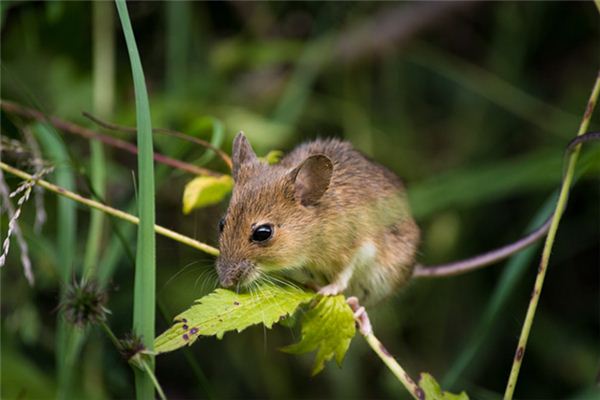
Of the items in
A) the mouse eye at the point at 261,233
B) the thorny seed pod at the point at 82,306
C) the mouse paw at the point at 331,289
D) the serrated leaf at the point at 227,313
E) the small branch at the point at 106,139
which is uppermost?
the small branch at the point at 106,139

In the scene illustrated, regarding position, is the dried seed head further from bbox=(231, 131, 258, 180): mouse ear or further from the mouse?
bbox=(231, 131, 258, 180): mouse ear

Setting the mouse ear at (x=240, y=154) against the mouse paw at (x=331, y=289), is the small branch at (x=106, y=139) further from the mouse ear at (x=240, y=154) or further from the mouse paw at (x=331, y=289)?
the mouse paw at (x=331, y=289)

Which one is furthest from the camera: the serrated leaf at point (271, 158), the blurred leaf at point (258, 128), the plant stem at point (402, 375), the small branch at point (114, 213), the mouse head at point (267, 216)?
the blurred leaf at point (258, 128)

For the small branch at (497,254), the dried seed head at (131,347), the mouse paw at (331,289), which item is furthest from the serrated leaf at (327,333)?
the small branch at (497,254)

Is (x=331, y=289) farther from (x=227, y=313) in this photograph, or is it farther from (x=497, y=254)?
(x=497, y=254)

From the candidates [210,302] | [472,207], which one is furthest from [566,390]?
[210,302]

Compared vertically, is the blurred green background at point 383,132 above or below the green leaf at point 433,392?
above

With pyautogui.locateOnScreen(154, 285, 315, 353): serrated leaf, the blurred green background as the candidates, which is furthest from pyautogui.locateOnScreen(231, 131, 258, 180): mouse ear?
the blurred green background

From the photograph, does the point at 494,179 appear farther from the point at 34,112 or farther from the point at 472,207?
the point at 34,112

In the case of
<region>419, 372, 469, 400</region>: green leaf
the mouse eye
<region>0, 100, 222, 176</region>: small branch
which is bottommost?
<region>419, 372, 469, 400</region>: green leaf
